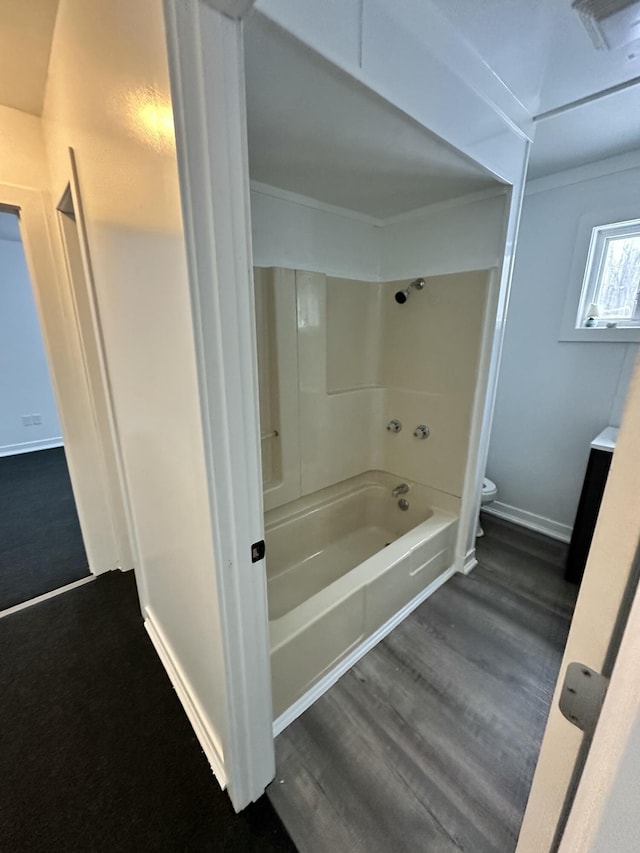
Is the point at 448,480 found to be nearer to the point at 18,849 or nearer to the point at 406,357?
the point at 406,357

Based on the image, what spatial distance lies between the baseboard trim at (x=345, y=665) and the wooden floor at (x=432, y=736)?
0.02m

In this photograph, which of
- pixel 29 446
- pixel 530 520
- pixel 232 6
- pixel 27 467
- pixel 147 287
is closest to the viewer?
pixel 232 6

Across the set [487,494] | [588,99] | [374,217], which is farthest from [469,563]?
[588,99]

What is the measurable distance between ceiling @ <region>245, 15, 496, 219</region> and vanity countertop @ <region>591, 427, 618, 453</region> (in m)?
1.48

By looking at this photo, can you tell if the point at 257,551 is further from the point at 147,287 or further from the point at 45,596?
the point at 45,596

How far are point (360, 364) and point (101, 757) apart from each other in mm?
2225

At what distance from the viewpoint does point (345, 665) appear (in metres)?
1.54

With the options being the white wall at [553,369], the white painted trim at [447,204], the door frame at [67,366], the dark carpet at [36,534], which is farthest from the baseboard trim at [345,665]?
the white painted trim at [447,204]

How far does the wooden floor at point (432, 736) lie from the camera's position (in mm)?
1057

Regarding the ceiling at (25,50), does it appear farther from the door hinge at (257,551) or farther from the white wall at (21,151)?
the door hinge at (257,551)

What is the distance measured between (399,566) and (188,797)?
114cm

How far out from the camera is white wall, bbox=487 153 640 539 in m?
2.07

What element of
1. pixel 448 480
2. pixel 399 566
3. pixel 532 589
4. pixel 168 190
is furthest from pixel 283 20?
pixel 532 589

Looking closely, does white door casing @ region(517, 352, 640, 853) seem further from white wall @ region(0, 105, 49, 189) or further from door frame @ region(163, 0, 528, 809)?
white wall @ region(0, 105, 49, 189)
